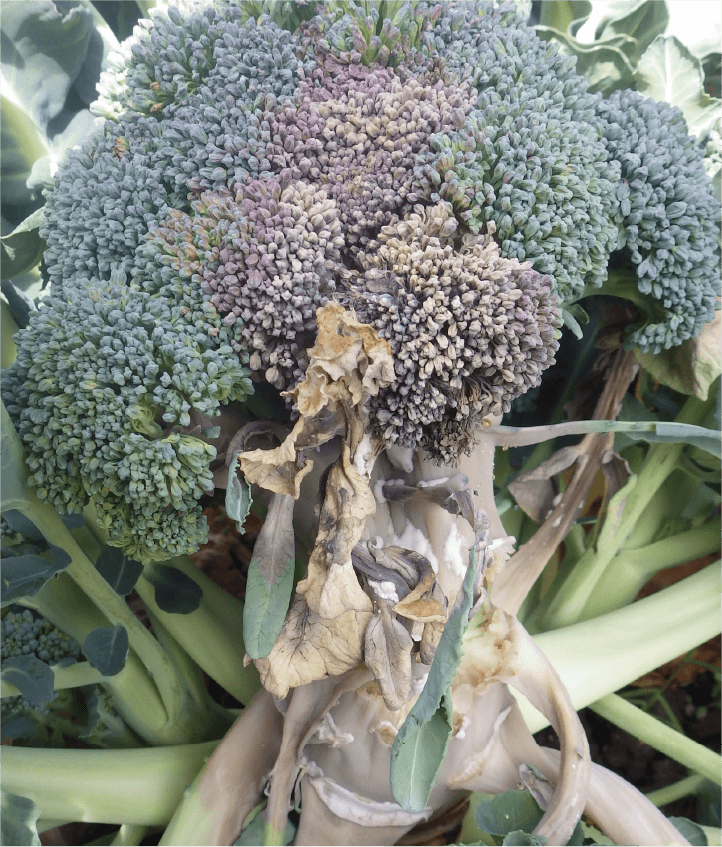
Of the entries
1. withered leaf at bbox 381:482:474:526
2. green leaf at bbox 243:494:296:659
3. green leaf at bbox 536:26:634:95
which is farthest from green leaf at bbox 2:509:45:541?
green leaf at bbox 536:26:634:95

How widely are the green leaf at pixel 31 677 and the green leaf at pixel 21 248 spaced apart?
45 centimetres

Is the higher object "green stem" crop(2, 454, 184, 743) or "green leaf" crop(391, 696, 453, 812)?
"green stem" crop(2, 454, 184, 743)

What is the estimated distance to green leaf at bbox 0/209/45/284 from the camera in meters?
0.76

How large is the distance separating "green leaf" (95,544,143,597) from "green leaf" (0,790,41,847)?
Result: 0.22 m

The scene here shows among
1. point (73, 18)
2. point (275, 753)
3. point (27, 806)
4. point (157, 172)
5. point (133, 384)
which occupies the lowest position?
point (275, 753)

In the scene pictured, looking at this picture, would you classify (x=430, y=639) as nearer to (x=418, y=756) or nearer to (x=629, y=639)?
(x=418, y=756)

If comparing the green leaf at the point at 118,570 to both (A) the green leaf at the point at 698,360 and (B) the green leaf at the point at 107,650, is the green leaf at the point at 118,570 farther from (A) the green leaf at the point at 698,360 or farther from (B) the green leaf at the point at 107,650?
(A) the green leaf at the point at 698,360

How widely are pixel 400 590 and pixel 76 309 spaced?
39cm

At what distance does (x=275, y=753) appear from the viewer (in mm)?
742

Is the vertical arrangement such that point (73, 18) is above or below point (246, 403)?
above

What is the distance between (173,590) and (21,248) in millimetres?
445

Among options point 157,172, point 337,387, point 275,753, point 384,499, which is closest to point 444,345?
point 337,387

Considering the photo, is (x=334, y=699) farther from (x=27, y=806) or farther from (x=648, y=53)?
(x=648, y=53)

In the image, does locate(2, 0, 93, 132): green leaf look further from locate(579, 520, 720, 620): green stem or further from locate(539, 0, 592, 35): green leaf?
locate(579, 520, 720, 620): green stem
